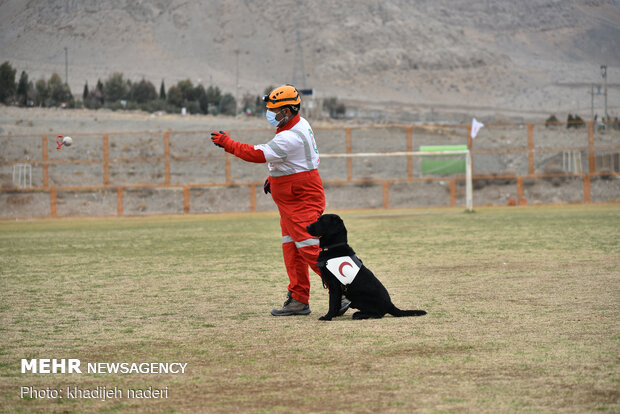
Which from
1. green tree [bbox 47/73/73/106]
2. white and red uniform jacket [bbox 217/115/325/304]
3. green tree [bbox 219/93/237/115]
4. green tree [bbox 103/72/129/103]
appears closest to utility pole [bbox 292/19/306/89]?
green tree [bbox 219/93/237/115]

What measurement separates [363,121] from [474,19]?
67.0m

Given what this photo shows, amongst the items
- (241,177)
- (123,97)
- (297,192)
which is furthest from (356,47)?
(297,192)

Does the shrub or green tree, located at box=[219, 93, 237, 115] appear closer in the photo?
the shrub

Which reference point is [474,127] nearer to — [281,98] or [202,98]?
[281,98]

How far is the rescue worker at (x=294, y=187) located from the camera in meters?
7.51

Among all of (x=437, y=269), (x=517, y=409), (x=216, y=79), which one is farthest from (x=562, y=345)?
(x=216, y=79)

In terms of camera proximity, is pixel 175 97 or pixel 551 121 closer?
pixel 551 121

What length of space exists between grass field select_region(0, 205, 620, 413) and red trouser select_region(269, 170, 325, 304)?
1.37 ft

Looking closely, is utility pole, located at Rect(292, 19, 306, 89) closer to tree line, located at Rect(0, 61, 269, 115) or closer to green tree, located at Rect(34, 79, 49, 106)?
tree line, located at Rect(0, 61, 269, 115)

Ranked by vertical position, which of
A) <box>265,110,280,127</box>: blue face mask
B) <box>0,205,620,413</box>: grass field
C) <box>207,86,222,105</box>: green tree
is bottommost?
<box>0,205,620,413</box>: grass field

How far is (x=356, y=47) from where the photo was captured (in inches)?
5266

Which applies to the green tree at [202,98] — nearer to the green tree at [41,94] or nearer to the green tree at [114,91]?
the green tree at [114,91]

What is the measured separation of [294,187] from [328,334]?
162 cm

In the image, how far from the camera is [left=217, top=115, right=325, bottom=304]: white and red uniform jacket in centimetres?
749
